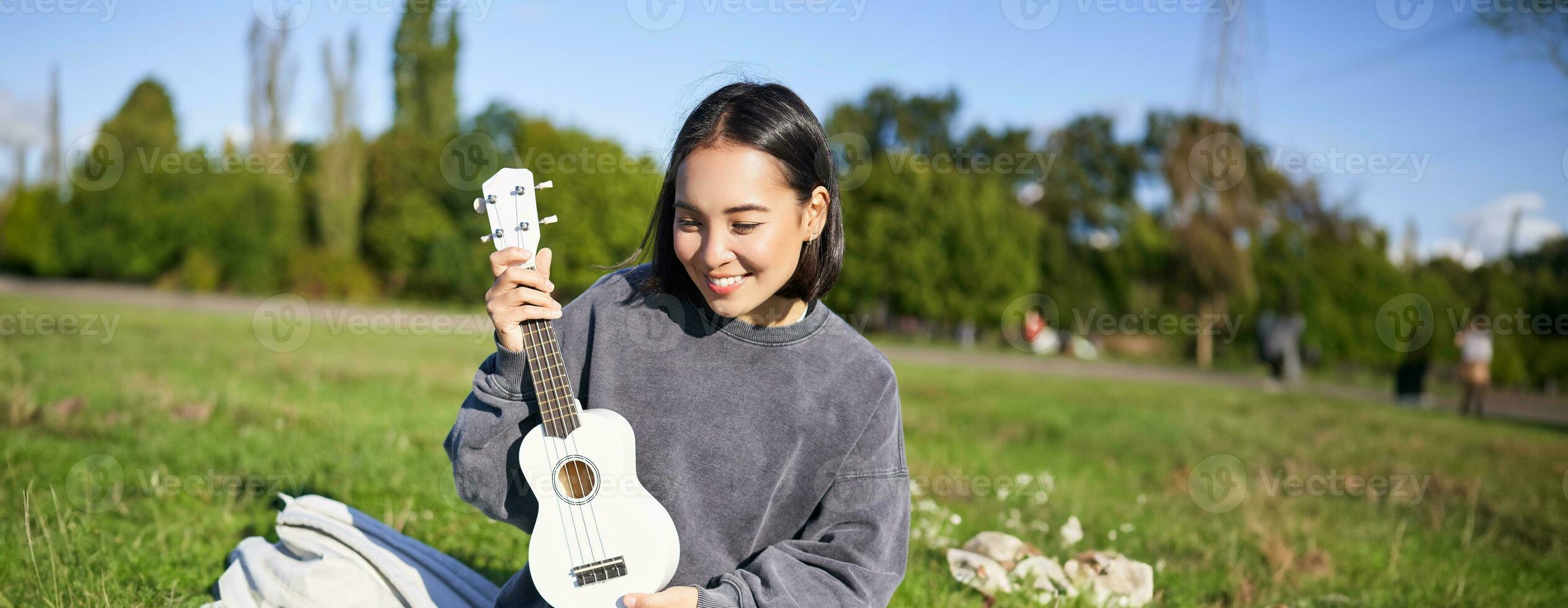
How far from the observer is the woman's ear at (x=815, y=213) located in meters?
2.29

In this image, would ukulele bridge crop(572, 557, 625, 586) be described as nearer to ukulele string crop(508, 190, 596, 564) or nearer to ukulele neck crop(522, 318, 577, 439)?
ukulele string crop(508, 190, 596, 564)

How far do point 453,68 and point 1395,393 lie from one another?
1577 inches

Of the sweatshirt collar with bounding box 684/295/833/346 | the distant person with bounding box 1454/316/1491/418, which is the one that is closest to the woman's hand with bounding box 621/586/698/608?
the sweatshirt collar with bounding box 684/295/833/346

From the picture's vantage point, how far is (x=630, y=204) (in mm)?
37281

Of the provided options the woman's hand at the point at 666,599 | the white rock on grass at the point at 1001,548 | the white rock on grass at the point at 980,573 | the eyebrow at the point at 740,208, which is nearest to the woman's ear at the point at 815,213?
the eyebrow at the point at 740,208

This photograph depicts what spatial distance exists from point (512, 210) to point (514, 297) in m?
0.27

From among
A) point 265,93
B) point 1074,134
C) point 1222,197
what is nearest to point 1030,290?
point 1222,197

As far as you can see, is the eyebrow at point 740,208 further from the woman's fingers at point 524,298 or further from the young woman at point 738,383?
the woman's fingers at point 524,298

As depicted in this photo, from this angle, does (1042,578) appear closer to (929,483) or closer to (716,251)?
(716,251)

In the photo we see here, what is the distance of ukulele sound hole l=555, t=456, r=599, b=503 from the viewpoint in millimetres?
2262

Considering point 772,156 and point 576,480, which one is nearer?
point 772,156

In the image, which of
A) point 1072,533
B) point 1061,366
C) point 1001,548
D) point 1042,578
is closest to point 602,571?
point 1042,578

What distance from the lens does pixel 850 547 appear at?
228 centimetres

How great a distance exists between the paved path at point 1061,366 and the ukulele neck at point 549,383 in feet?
61.1
